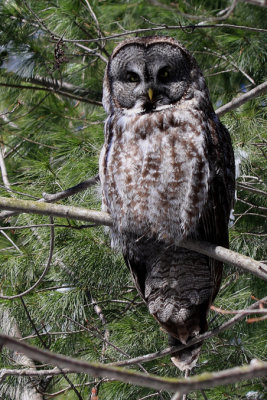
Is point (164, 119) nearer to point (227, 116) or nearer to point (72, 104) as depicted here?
point (227, 116)

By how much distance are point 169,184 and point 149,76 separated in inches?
25.8

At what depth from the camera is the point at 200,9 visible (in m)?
4.18

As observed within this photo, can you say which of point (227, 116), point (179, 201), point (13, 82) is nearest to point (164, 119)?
point (179, 201)

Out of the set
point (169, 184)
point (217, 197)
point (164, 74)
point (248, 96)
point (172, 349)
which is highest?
point (164, 74)

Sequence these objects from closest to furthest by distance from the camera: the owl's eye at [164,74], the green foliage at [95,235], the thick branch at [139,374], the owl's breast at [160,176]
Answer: the thick branch at [139,374] < the owl's breast at [160,176] < the owl's eye at [164,74] < the green foliage at [95,235]

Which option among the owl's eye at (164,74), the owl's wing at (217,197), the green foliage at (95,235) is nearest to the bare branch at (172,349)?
the owl's wing at (217,197)

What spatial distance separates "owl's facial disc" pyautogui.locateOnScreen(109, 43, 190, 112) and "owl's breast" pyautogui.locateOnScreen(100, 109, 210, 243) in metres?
0.16

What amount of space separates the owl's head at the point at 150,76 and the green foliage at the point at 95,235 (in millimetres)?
240

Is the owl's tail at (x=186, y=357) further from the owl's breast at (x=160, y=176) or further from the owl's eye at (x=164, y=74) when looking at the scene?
the owl's eye at (x=164, y=74)

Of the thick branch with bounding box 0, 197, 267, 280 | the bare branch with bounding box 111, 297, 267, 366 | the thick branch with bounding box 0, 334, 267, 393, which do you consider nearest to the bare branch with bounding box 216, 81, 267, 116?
the thick branch with bounding box 0, 197, 267, 280

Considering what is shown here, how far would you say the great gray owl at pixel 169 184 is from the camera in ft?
7.42

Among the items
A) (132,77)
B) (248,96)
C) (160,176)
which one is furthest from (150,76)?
(160,176)

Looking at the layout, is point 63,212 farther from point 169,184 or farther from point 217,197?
point 217,197

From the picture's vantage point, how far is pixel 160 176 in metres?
2.27
